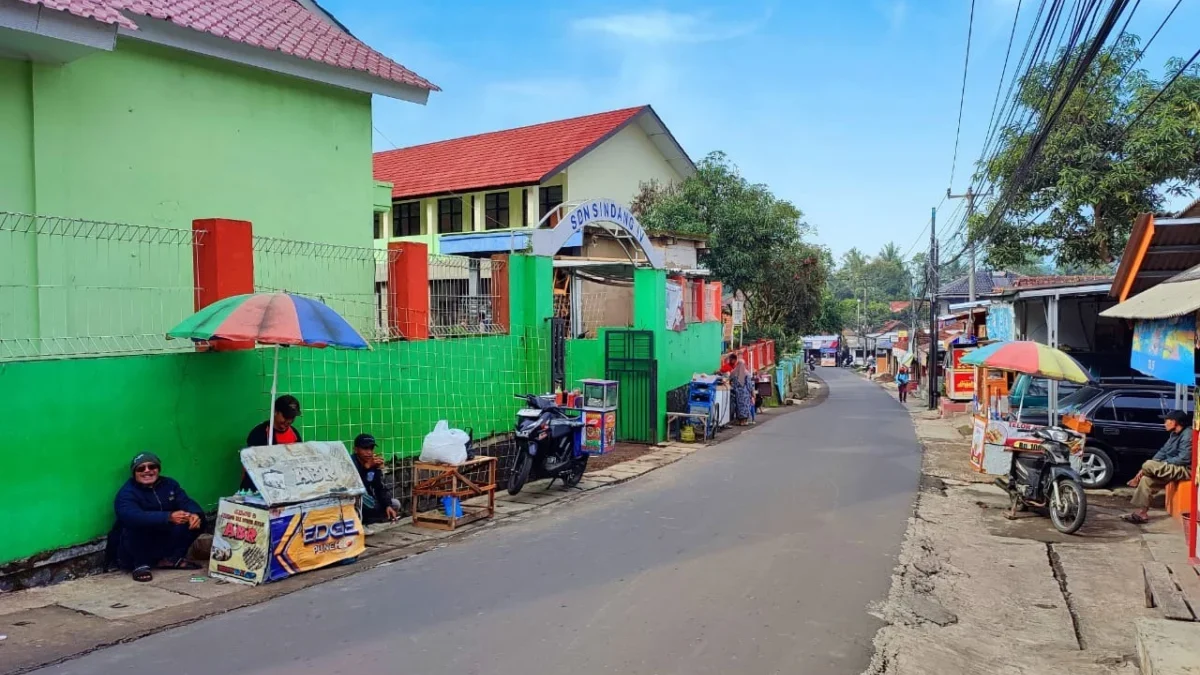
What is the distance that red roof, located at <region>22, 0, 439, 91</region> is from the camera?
893cm

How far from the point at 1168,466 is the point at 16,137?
13.3 meters

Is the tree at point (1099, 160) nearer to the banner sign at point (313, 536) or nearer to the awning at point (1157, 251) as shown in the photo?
the awning at point (1157, 251)

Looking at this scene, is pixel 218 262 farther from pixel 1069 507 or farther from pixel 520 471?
pixel 1069 507

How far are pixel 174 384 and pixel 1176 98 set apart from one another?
63.6 ft

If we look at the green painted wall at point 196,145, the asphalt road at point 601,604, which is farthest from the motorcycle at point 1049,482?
the green painted wall at point 196,145

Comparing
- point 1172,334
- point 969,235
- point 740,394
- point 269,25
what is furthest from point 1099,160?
point 269,25

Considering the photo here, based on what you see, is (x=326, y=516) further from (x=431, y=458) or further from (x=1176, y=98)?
(x=1176, y=98)

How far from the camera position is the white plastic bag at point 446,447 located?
8.21m

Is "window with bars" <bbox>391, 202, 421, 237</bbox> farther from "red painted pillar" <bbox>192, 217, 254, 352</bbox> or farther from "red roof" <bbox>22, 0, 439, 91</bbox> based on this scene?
"red painted pillar" <bbox>192, 217, 254, 352</bbox>

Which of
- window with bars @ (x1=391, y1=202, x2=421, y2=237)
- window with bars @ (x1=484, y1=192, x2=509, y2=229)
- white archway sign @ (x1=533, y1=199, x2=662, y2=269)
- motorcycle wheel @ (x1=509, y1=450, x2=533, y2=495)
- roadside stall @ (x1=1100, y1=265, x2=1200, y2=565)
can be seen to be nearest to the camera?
roadside stall @ (x1=1100, y1=265, x2=1200, y2=565)

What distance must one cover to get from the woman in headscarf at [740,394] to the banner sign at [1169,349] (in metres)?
12.8

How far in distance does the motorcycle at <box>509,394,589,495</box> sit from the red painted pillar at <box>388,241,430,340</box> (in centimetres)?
168

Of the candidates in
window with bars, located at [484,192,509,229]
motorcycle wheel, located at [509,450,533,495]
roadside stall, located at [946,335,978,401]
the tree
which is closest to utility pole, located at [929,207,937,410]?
roadside stall, located at [946,335,978,401]

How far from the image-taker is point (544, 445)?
980cm
